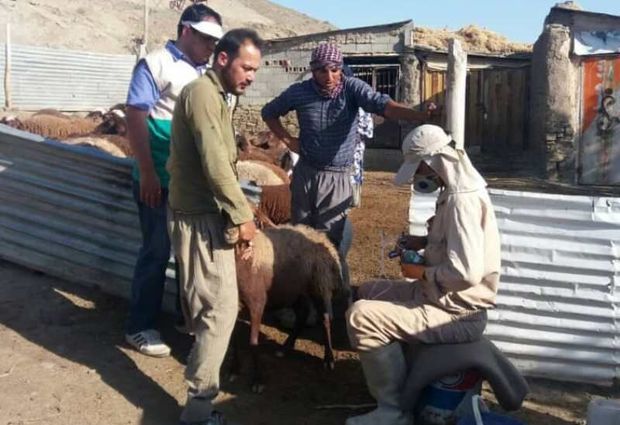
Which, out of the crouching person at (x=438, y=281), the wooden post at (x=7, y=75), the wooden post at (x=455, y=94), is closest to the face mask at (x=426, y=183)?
the crouching person at (x=438, y=281)

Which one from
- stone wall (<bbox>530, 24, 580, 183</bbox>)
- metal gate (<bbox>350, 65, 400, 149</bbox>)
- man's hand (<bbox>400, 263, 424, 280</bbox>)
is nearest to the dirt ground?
man's hand (<bbox>400, 263, 424, 280</bbox>)

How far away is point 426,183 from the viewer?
380 centimetres

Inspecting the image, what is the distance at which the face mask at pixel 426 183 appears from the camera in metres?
3.78

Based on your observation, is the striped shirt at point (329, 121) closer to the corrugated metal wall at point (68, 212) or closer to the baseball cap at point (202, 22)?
the baseball cap at point (202, 22)

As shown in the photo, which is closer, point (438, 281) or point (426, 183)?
point (438, 281)

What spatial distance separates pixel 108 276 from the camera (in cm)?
577

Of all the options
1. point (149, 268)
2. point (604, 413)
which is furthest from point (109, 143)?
point (604, 413)

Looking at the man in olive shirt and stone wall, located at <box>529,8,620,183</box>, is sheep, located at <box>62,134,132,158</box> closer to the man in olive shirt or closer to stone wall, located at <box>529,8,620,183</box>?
the man in olive shirt

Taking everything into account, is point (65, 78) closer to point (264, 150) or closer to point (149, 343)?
point (264, 150)

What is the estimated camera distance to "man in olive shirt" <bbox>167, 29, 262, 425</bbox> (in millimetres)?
3736

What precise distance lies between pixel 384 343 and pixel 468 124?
1433cm

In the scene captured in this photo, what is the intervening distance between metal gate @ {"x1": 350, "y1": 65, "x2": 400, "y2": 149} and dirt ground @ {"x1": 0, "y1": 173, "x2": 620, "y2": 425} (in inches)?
489

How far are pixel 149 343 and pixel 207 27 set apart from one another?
205 centimetres

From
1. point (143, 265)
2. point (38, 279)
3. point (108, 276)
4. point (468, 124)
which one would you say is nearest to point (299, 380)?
point (143, 265)
